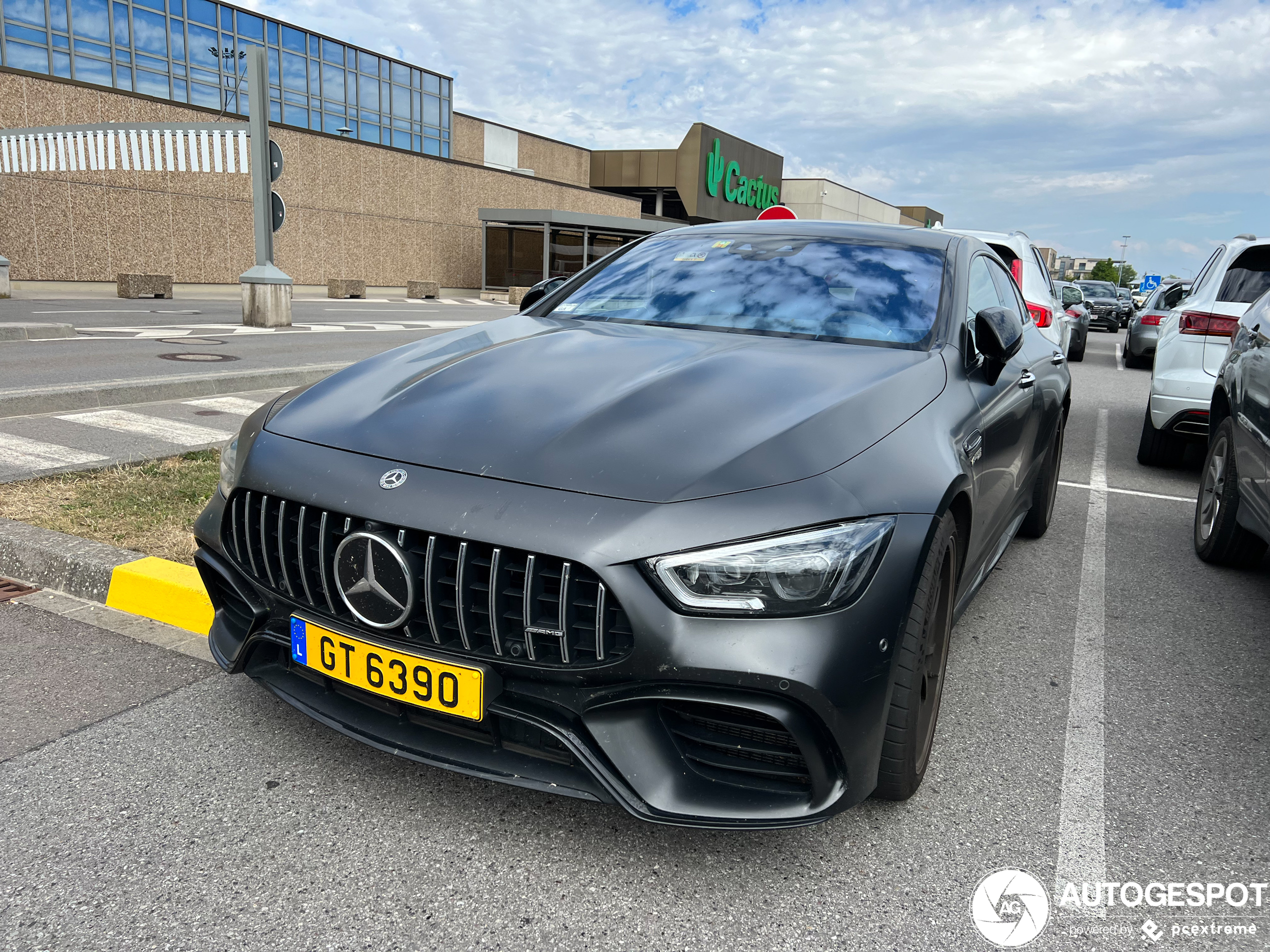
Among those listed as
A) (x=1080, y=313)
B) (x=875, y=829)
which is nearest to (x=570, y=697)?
(x=875, y=829)

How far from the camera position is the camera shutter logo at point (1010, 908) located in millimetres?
2051

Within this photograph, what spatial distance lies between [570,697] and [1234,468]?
3798 millimetres

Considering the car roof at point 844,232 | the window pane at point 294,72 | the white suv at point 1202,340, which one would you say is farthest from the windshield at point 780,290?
the window pane at point 294,72

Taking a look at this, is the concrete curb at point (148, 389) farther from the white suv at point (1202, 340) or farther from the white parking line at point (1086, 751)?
the white suv at point (1202, 340)

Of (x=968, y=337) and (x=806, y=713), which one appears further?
(x=968, y=337)

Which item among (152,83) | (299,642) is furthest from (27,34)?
(299,642)

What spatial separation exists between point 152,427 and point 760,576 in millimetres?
6150

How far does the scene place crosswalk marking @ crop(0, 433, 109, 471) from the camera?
5.40m

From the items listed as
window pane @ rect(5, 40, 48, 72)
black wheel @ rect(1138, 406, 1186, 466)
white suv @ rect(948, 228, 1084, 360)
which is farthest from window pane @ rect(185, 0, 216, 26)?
black wheel @ rect(1138, 406, 1186, 466)

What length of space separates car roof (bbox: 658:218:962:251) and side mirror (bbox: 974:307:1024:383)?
0.51 m

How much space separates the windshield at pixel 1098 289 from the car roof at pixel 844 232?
105ft

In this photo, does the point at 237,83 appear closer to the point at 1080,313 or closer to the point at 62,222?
the point at 62,222

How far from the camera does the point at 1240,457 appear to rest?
430cm

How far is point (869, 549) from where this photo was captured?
2072mm
